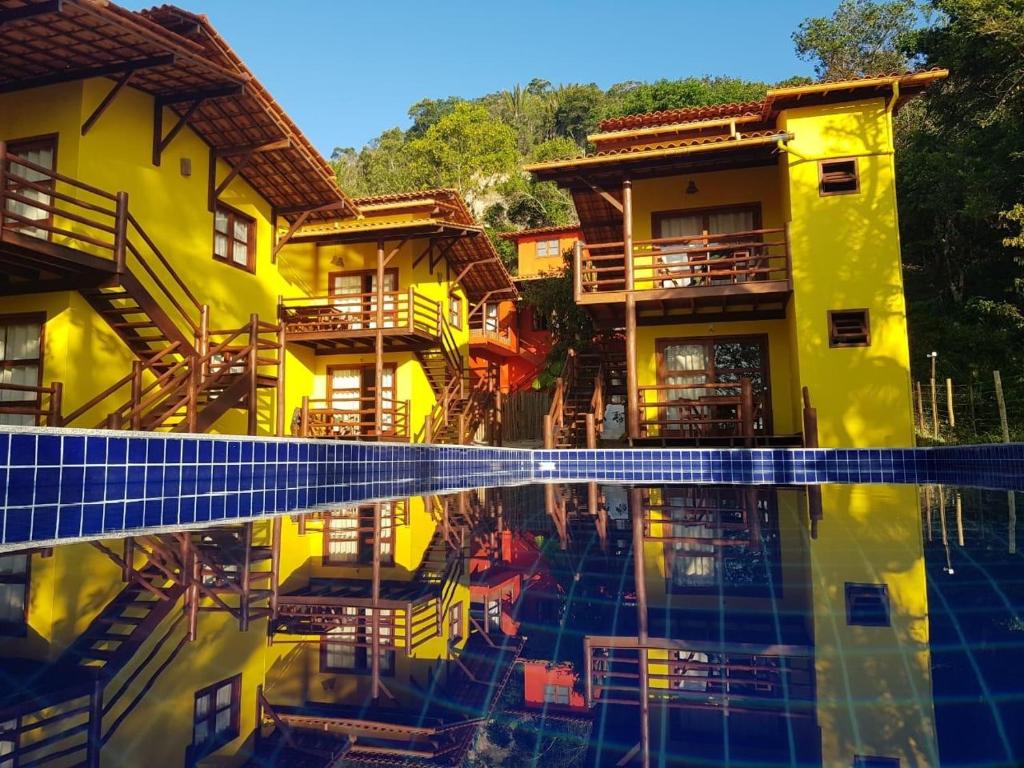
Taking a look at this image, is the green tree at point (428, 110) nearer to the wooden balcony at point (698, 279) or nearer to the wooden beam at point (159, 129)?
the wooden balcony at point (698, 279)

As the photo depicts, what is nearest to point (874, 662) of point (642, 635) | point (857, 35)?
point (642, 635)

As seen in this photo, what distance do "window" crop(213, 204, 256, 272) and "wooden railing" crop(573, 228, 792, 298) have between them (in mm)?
6907

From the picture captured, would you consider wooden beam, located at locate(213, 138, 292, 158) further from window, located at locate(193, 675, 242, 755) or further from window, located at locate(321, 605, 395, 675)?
window, located at locate(193, 675, 242, 755)

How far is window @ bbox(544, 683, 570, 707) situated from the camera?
133 centimetres

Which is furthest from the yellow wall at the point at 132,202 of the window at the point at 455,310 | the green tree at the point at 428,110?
the green tree at the point at 428,110

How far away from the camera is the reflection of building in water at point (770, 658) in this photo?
113cm

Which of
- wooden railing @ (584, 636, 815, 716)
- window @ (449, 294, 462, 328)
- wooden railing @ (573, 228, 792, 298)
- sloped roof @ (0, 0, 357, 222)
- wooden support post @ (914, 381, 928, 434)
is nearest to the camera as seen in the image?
wooden railing @ (584, 636, 815, 716)

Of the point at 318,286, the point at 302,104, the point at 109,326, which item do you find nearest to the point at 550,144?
the point at 302,104

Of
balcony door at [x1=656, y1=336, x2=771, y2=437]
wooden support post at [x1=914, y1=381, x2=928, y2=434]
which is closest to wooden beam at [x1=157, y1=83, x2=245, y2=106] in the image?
balcony door at [x1=656, y1=336, x2=771, y2=437]

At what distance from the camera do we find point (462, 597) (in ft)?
7.71

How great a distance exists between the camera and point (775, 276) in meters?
13.9

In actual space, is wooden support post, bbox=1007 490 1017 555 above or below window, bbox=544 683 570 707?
above

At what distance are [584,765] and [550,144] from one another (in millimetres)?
48160

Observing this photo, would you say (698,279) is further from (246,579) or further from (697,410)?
(246,579)
